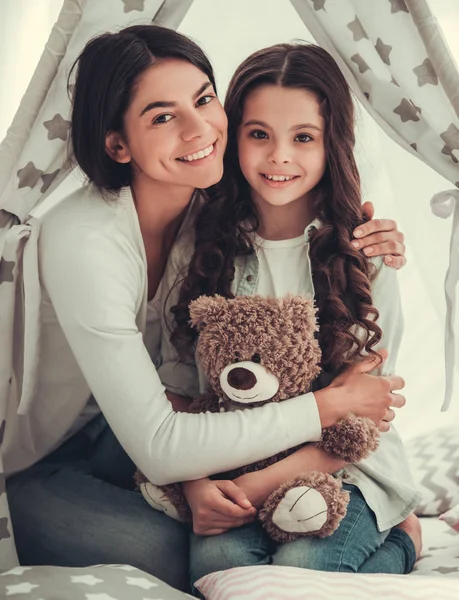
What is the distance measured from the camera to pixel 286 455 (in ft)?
5.01

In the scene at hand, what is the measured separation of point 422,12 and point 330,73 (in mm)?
260

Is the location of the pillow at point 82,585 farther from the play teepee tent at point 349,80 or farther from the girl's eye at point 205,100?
the girl's eye at point 205,100

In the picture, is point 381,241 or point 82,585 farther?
point 381,241

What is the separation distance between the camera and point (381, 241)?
1619 millimetres

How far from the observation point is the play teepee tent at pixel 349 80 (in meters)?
1.46

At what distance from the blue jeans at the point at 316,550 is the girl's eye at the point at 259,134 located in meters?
0.71

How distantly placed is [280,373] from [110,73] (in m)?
0.64

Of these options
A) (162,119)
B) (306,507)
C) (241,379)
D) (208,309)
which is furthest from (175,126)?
(306,507)

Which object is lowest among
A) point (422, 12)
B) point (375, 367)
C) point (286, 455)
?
point (286, 455)

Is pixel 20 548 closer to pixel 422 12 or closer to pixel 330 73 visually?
pixel 330 73

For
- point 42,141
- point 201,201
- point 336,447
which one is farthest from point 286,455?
point 42,141

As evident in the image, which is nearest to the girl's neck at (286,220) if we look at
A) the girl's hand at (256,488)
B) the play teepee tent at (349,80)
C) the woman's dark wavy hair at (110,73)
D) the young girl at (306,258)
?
the young girl at (306,258)

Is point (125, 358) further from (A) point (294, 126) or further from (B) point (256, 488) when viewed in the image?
(A) point (294, 126)

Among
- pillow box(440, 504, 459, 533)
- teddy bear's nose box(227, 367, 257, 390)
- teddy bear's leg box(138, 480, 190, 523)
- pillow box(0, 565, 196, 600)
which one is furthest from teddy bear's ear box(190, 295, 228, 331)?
pillow box(440, 504, 459, 533)
